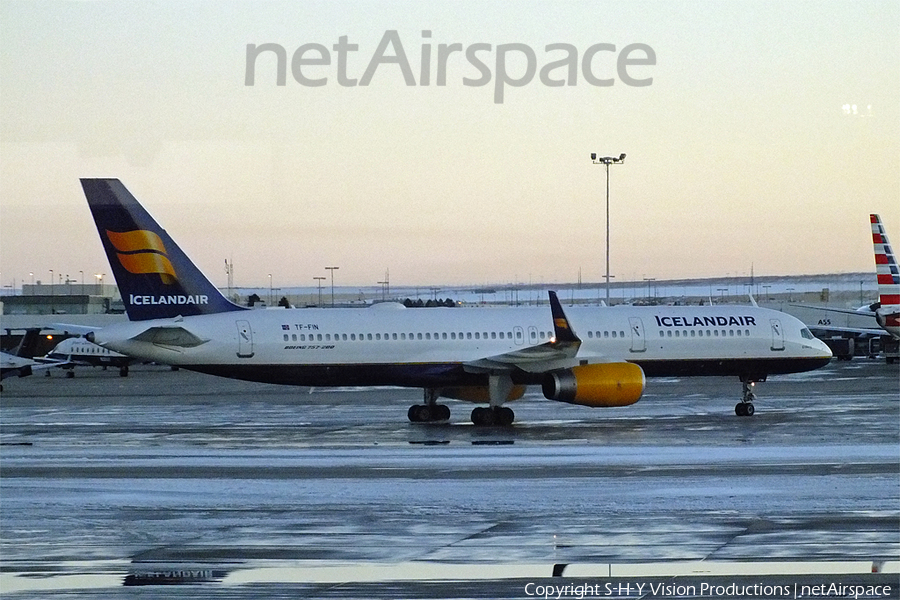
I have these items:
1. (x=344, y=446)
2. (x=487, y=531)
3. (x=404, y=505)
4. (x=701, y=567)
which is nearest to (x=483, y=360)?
(x=344, y=446)

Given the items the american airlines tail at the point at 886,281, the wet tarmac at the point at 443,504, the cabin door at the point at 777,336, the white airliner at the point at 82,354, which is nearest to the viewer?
the wet tarmac at the point at 443,504

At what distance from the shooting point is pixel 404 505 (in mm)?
14922

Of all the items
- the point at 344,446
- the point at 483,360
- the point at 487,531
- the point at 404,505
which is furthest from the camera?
the point at 483,360

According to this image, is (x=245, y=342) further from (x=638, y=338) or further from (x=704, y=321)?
(x=704, y=321)

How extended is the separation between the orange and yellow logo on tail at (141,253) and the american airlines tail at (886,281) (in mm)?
29974

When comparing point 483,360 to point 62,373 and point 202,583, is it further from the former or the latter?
point 62,373

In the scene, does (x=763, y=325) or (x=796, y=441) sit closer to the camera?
(x=796, y=441)

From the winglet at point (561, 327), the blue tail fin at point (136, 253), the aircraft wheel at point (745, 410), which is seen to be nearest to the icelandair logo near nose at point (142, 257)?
the blue tail fin at point (136, 253)

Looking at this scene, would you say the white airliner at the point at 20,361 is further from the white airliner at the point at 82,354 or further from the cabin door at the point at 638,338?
the cabin door at the point at 638,338

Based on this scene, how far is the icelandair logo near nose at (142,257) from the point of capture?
28.2 m

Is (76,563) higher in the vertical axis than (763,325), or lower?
lower

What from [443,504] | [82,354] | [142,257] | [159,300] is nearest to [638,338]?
[159,300]

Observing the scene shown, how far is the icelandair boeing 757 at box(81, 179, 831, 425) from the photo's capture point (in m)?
27.7

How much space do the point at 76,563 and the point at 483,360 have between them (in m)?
17.7
